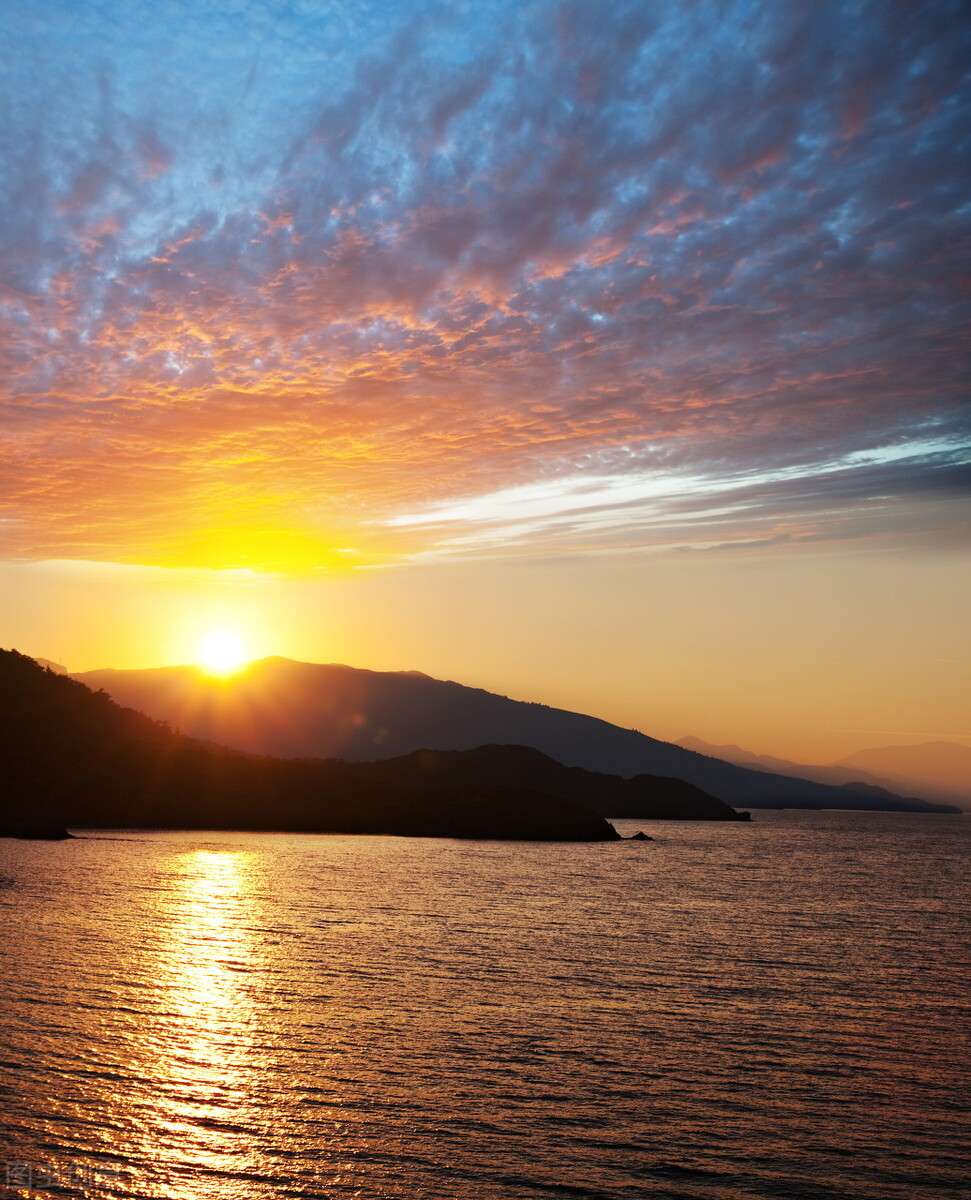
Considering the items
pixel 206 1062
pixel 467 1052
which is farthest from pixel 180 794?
pixel 467 1052

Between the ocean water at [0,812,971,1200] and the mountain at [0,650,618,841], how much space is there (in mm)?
A: 113691

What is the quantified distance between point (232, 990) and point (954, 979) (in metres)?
34.4

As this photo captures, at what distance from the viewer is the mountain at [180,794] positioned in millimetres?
166875

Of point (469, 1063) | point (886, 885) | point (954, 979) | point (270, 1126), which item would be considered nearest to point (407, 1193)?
point (270, 1126)

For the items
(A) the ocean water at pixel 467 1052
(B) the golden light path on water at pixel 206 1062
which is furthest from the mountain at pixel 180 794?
(B) the golden light path on water at pixel 206 1062

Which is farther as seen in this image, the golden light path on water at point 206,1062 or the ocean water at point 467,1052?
the ocean water at point 467,1052

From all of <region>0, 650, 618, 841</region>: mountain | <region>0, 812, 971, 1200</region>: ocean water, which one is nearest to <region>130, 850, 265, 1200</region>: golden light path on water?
<region>0, 812, 971, 1200</region>: ocean water

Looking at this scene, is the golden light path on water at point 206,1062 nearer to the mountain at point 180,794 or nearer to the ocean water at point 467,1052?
the ocean water at point 467,1052

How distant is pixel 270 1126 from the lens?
70.2ft

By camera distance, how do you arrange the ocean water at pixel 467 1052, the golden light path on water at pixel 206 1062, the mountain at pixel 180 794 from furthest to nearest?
the mountain at pixel 180 794 → the ocean water at pixel 467 1052 → the golden light path on water at pixel 206 1062

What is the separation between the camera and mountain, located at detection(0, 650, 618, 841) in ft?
547

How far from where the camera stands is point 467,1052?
91.1 ft

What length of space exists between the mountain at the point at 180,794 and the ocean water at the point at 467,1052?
114 meters

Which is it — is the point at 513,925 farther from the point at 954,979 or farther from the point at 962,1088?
the point at 962,1088
